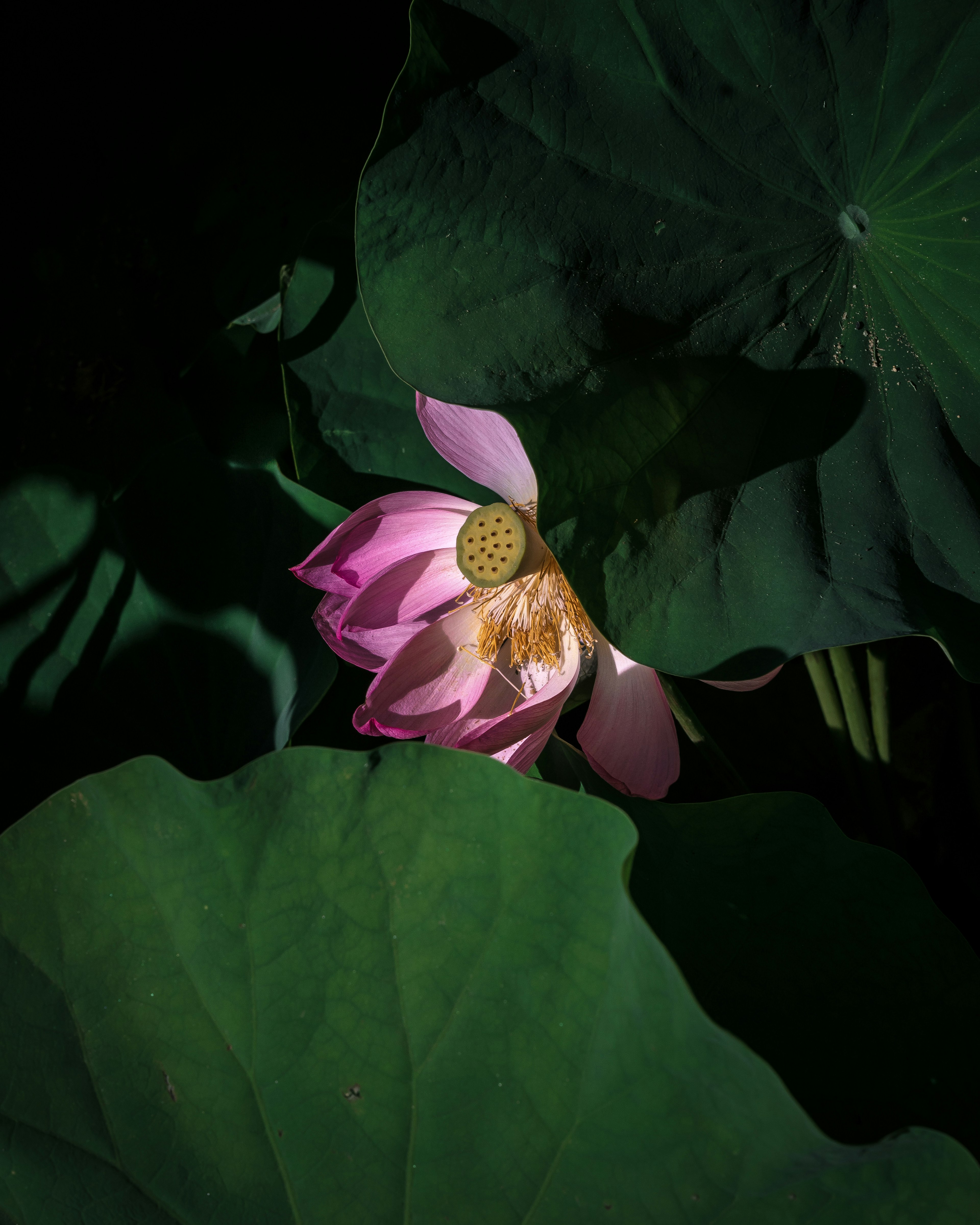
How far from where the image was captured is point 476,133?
54 cm

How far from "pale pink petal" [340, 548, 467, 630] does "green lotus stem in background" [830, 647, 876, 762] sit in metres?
0.33

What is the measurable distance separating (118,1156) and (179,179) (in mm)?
932

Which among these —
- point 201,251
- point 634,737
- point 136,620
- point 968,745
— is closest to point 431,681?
point 634,737

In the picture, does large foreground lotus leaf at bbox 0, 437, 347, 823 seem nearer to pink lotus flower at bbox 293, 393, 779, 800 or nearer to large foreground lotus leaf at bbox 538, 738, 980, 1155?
pink lotus flower at bbox 293, 393, 779, 800

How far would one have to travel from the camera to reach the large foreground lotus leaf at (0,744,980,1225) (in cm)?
45

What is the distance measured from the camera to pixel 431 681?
0.62 metres

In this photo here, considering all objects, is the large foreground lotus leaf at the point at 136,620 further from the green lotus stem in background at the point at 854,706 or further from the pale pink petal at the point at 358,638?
the green lotus stem in background at the point at 854,706

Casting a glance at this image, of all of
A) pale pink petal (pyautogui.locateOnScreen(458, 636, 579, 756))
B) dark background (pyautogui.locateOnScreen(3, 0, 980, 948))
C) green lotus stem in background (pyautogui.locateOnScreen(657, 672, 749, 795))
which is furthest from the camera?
dark background (pyautogui.locateOnScreen(3, 0, 980, 948))

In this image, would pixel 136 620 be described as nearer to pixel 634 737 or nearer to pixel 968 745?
pixel 634 737

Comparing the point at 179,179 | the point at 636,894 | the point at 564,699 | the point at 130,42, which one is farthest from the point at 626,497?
the point at 130,42

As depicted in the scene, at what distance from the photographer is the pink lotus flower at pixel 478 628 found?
1.90 feet

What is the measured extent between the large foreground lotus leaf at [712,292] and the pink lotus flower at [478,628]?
5 cm

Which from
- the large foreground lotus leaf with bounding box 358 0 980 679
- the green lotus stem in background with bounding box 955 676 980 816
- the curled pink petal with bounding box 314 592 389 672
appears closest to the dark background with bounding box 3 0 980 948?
the green lotus stem in background with bounding box 955 676 980 816

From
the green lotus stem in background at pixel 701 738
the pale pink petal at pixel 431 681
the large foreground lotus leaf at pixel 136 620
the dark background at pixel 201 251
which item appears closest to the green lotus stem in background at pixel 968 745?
the dark background at pixel 201 251
